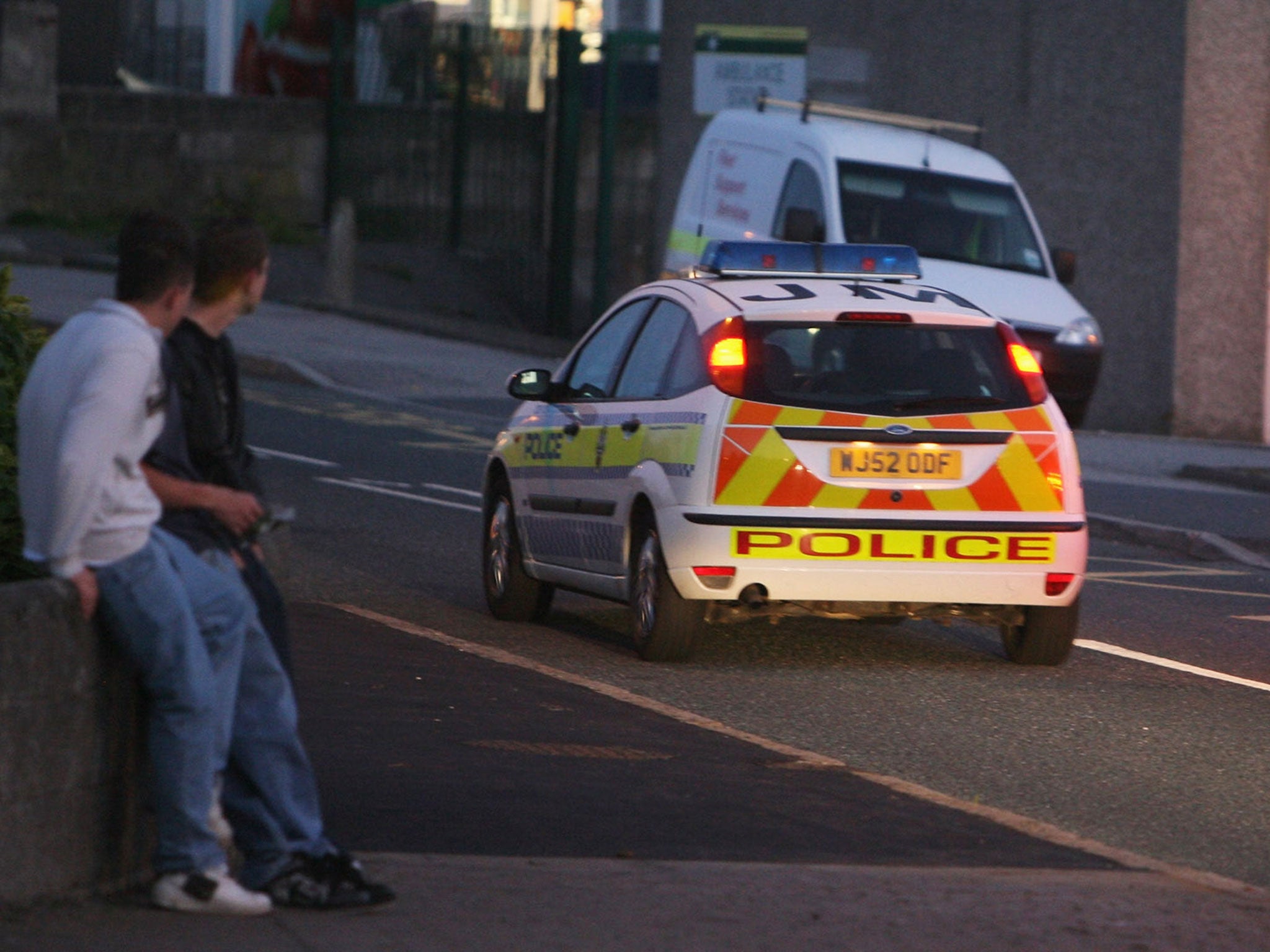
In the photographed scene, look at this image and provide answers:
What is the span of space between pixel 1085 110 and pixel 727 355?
16.6 metres

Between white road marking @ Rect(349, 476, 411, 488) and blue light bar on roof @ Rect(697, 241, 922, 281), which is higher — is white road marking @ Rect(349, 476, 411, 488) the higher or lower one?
the lower one

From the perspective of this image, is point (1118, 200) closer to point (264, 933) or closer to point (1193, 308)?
point (1193, 308)

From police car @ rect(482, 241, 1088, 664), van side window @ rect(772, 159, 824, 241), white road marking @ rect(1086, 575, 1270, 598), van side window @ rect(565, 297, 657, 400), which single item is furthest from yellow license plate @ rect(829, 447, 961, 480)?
van side window @ rect(772, 159, 824, 241)

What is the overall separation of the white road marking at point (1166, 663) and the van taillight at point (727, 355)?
6.59 ft

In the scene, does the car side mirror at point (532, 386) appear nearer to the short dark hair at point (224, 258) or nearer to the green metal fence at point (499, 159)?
the short dark hair at point (224, 258)

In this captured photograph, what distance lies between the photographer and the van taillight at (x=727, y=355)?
29.6ft

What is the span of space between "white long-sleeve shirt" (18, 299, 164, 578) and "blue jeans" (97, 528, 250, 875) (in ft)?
0.37

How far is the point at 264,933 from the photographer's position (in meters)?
5.09

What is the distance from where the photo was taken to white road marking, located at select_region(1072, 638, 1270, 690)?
9398 mm

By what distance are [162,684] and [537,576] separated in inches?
210

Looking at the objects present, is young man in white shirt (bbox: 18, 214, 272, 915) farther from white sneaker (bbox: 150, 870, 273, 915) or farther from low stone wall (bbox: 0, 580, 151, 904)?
low stone wall (bbox: 0, 580, 151, 904)

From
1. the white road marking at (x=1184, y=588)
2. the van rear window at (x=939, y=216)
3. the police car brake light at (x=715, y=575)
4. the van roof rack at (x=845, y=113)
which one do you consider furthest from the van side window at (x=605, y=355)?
the van roof rack at (x=845, y=113)

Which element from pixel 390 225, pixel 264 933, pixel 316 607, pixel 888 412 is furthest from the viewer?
pixel 390 225

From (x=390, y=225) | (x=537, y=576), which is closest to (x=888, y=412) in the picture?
(x=537, y=576)
